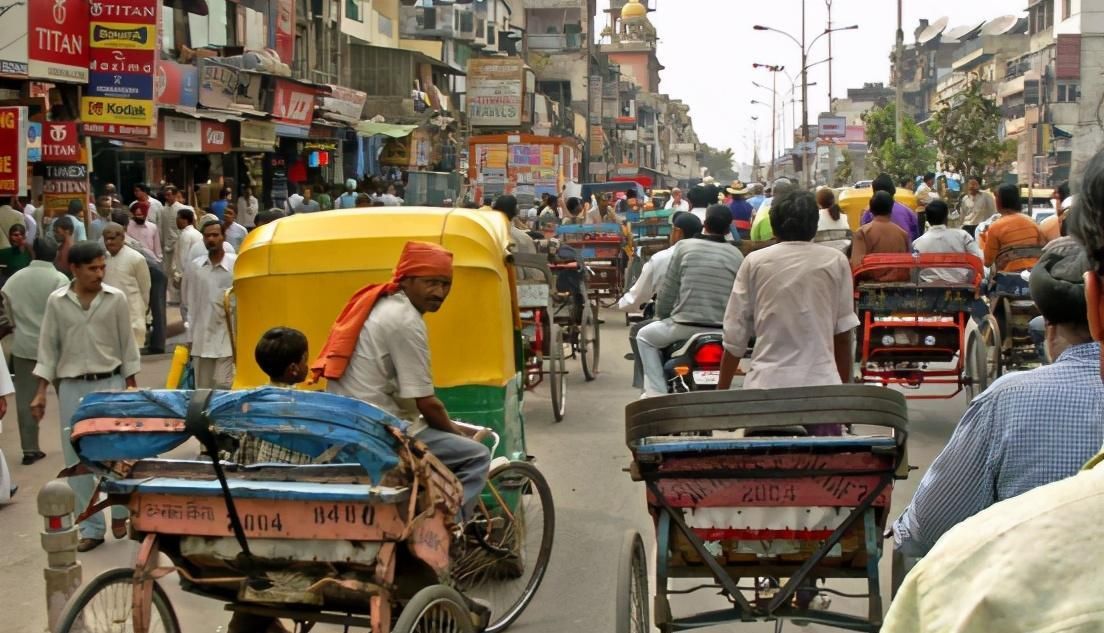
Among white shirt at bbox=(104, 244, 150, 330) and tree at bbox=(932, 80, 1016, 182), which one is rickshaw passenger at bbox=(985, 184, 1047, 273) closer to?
white shirt at bbox=(104, 244, 150, 330)

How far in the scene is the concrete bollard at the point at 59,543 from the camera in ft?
19.2

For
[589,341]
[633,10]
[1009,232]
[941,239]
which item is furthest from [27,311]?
[633,10]

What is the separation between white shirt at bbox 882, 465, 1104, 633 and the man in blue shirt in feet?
5.40

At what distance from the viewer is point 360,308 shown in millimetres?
5465

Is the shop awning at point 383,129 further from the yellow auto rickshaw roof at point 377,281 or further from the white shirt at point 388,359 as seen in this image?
the white shirt at point 388,359

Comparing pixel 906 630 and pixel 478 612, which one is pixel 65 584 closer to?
pixel 478 612

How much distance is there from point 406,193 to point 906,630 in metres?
42.7

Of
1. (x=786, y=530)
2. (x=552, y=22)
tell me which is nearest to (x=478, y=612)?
(x=786, y=530)

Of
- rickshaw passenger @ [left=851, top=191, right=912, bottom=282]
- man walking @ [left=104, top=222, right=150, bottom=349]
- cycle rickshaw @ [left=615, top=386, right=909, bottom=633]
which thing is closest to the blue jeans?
man walking @ [left=104, top=222, right=150, bottom=349]

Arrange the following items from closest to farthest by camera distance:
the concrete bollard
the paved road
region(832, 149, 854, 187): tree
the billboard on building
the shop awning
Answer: the concrete bollard
the paved road
the shop awning
the billboard on building
region(832, 149, 854, 187): tree

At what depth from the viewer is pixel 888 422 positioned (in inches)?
183

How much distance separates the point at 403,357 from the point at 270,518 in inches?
40.9

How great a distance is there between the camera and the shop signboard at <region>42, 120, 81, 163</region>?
1791 cm

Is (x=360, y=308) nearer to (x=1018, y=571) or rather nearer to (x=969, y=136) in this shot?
(x=1018, y=571)
